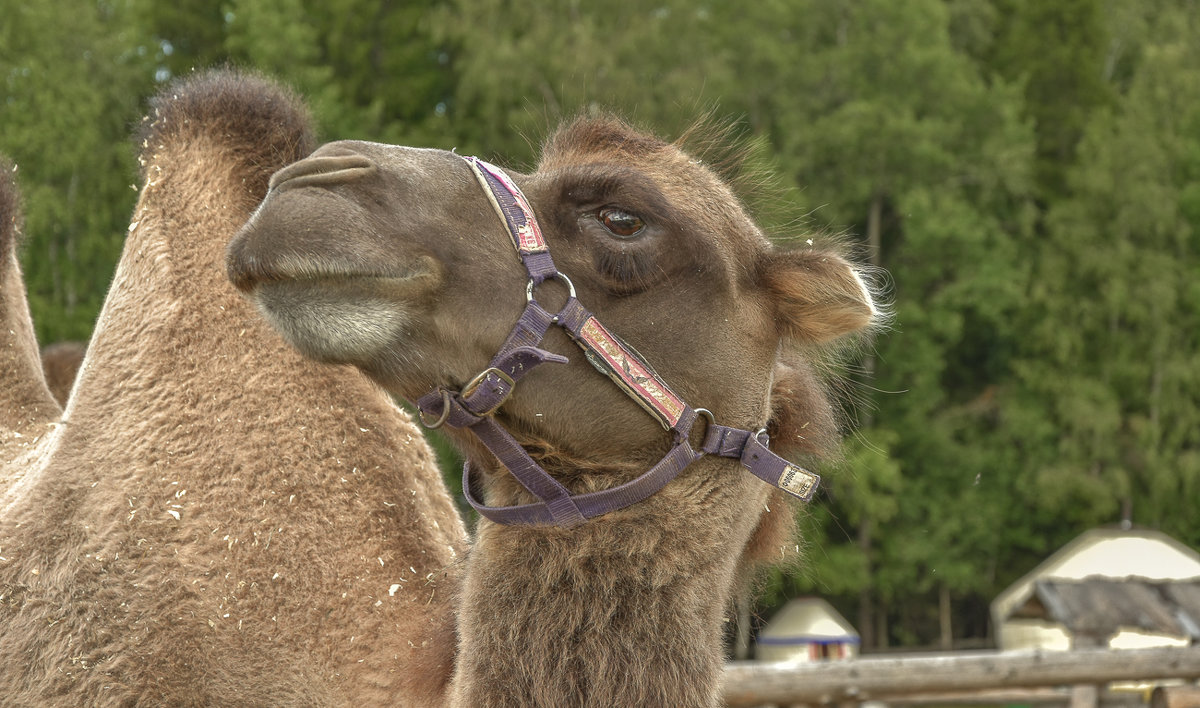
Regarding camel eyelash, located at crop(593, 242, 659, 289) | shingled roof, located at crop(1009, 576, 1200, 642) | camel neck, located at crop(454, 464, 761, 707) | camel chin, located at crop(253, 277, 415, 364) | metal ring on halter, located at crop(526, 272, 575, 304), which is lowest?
camel neck, located at crop(454, 464, 761, 707)

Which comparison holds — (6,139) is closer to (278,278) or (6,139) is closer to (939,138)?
(278,278)

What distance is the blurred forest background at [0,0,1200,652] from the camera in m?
22.1

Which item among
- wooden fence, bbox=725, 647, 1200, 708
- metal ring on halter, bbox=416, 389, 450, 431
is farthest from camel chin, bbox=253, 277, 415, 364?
wooden fence, bbox=725, 647, 1200, 708

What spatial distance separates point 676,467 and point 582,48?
18.9 meters

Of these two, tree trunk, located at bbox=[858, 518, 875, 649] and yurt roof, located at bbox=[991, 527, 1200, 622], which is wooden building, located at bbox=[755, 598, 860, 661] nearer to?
tree trunk, located at bbox=[858, 518, 875, 649]

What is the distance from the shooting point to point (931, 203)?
80.6 ft

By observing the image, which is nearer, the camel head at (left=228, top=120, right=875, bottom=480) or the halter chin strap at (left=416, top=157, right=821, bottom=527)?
the camel head at (left=228, top=120, right=875, bottom=480)

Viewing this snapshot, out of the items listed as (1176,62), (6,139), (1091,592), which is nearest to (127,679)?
(1091,592)

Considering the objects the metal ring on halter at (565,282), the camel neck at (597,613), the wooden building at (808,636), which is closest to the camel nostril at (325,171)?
the metal ring on halter at (565,282)

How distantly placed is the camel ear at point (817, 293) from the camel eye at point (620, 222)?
394 mm

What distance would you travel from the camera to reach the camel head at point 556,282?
2430 millimetres

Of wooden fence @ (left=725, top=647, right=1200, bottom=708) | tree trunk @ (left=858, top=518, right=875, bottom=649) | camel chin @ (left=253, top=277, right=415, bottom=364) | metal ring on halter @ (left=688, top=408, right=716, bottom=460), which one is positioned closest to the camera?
camel chin @ (left=253, top=277, right=415, bottom=364)

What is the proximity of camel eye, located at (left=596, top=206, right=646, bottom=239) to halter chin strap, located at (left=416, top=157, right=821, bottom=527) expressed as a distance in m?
0.16

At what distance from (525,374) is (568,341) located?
0.12 m
